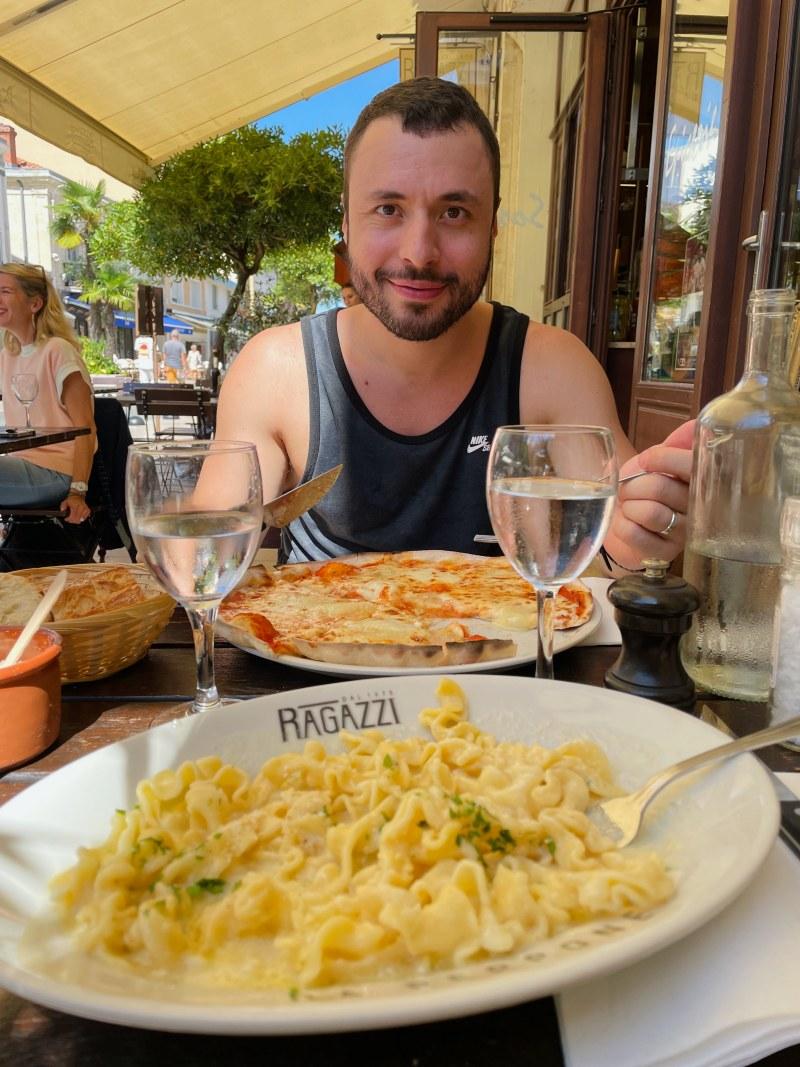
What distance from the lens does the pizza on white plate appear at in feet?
3.17

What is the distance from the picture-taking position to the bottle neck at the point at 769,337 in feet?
2.76

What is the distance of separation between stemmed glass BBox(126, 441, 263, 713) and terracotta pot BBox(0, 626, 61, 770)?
14 cm

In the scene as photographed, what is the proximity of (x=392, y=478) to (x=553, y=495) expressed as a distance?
1201 mm

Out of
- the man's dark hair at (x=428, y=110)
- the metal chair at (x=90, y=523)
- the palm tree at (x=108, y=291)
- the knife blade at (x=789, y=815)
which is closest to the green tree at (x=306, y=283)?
the palm tree at (x=108, y=291)

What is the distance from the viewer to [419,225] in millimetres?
1872

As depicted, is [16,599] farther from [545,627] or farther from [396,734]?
[545,627]

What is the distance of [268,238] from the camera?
19.4 ft

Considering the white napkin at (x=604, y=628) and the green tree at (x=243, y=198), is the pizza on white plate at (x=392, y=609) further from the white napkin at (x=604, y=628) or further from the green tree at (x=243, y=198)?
the green tree at (x=243, y=198)

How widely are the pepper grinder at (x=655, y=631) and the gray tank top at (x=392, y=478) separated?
42.5 inches

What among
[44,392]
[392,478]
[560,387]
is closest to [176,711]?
[392,478]

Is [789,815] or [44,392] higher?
[44,392]

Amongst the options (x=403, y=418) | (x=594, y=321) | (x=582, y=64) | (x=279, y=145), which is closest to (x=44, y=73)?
(x=279, y=145)

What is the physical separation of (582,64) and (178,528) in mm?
5257

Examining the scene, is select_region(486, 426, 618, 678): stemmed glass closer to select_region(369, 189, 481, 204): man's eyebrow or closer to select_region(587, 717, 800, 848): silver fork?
select_region(587, 717, 800, 848): silver fork
